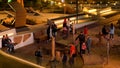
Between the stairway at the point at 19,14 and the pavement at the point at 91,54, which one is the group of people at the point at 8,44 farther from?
the stairway at the point at 19,14

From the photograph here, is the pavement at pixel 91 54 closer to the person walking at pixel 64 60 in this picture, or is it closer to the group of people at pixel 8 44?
the person walking at pixel 64 60

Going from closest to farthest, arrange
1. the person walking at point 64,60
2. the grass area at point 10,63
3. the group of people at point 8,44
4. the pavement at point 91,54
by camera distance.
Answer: the grass area at point 10,63 < the person walking at point 64,60 < the pavement at point 91,54 < the group of people at point 8,44

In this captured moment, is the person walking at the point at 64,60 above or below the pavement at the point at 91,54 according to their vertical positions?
above

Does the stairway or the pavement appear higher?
the stairway

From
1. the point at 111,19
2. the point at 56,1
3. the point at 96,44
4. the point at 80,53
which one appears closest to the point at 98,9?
the point at 111,19

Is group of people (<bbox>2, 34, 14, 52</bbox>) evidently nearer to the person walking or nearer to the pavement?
the pavement

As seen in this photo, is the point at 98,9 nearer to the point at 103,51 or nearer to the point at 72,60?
the point at 103,51

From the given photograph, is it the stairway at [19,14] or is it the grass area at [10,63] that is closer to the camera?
the grass area at [10,63]

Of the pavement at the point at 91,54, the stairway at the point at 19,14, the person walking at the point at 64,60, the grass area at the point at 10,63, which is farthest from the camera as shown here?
the stairway at the point at 19,14

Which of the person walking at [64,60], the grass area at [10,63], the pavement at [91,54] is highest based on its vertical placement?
the grass area at [10,63]

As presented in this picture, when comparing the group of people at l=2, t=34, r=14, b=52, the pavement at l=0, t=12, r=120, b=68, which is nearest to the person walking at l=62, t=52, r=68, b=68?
the pavement at l=0, t=12, r=120, b=68

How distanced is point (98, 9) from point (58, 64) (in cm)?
2213

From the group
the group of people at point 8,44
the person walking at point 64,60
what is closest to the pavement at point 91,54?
the person walking at point 64,60

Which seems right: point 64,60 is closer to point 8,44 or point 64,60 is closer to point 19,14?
point 8,44
